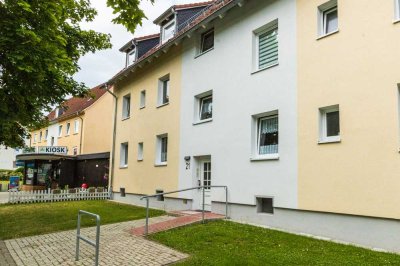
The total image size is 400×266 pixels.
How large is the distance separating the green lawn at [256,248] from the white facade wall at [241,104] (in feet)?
5.17

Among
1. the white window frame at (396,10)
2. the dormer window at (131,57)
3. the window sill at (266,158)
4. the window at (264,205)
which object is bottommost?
the window at (264,205)

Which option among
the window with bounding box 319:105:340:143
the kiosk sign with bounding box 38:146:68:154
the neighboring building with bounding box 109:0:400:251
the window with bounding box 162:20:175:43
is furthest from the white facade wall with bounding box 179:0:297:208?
the kiosk sign with bounding box 38:146:68:154

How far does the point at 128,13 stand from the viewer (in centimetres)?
648

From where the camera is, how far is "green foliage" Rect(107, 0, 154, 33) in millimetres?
6340

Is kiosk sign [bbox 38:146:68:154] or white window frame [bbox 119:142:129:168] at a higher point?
kiosk sign [bbox 38:146:68:154]

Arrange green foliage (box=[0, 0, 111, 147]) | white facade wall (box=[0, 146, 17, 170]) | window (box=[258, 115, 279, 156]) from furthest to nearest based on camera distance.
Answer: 1. white facade wall (box=[0, 146, 17, 170])
2. window (box=[258, 115, 279, 156])
3. green foliage (box=[0, 0, 111, 147])

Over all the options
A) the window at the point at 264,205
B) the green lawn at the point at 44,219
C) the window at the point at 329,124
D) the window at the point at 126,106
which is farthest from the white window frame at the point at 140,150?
the window at the point at 329,124

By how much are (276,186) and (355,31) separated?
449 centimetres

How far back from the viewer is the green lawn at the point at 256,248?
6863mm

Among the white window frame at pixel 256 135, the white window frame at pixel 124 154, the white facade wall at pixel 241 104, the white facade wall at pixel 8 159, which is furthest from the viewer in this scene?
the white facade wall at pixel 8 159

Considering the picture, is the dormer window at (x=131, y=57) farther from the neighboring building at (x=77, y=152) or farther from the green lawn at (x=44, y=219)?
the green lawn at (x=44, y=219)

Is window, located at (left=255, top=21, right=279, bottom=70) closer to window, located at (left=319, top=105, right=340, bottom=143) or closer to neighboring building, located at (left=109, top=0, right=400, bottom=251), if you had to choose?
neighboring building, located at (left=109, top=0, right=400, bottom=251)

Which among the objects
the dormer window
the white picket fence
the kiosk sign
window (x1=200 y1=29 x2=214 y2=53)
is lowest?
the white picket fence

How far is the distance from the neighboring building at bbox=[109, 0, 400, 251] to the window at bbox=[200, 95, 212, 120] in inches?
2.8
